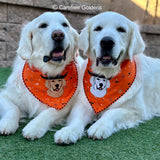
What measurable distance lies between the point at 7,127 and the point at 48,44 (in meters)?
1.08

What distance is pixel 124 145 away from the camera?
2184 mm

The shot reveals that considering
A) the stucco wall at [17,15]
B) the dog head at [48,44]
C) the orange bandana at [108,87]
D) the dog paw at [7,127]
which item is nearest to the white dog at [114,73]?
the orange bandana at [108,87]

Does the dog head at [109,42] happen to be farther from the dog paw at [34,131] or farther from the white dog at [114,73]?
the dog paw at [34,131]

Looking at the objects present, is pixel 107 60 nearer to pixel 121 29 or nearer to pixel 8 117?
pixel 121 29

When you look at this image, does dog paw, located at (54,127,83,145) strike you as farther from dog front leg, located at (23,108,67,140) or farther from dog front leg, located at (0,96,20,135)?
dog front leg, located at (0,96,20,135)

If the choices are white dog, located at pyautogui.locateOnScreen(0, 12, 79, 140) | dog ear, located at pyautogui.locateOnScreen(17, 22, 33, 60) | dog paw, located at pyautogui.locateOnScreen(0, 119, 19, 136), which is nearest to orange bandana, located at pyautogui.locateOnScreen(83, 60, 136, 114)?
white dog, located at pyautogui.locateOnScreen(0, 12, 79, 140)

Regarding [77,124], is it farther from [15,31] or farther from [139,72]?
[15,31]

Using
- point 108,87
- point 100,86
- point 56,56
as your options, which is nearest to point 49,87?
point 56,56

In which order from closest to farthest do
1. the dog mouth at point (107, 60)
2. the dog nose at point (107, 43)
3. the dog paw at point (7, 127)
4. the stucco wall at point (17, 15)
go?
1. the dog paw at point (7, 127)
2. the dog nose at point (107, 43)
3. the dog mouth at point (107, 60)
4. the stucco wall at point (17, 15)

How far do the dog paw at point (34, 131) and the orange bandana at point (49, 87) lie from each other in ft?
1.50

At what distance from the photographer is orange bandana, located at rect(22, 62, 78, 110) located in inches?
112

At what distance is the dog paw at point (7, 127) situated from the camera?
7.38 feet

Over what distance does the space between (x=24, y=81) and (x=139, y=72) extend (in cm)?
157

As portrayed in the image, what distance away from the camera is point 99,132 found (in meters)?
2.31
